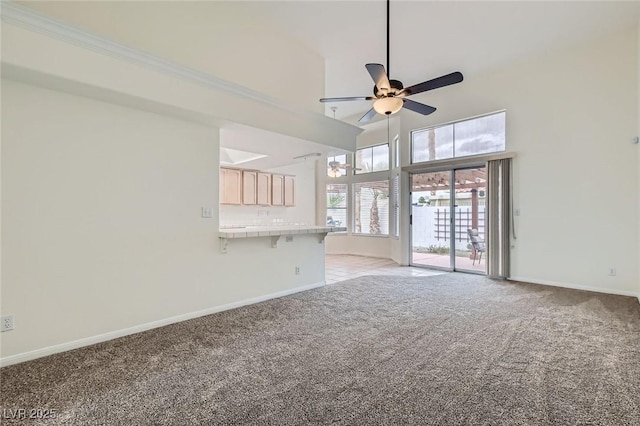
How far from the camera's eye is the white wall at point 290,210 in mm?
7250

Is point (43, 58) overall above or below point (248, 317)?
above

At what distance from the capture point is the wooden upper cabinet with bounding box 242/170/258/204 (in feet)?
23.2

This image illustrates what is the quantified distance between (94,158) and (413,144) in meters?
5.83

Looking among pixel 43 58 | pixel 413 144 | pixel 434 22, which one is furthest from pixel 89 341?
pixel 413 144

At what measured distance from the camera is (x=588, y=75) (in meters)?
4.65

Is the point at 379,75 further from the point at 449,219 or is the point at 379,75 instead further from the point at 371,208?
the point at 371,208

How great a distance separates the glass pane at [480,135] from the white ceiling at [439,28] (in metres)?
0.92

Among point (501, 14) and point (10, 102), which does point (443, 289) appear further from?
point (10, 102)

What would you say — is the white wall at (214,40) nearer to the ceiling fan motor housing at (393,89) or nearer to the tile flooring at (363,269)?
the ceiling fan motor housing at (393,89)

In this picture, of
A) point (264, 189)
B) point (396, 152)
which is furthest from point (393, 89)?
point (264, 189)

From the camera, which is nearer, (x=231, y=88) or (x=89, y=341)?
(x=89, y=341)

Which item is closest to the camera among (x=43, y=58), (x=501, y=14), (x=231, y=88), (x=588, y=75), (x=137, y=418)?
(x=137, y=418)

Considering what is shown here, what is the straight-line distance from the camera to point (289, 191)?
8242mm

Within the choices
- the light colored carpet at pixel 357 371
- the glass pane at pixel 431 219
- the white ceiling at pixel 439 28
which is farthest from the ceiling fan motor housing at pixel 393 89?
the glass pane at pixel 431 219
